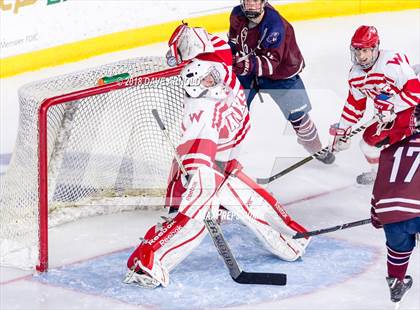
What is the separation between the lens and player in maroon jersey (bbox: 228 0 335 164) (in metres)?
5.16

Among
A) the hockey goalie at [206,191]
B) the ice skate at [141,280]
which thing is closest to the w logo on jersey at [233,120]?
the hockey goalie at [206,191]

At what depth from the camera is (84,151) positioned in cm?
475

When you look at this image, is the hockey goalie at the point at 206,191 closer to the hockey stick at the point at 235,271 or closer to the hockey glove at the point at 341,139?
the hockey stick at the point at 235,271

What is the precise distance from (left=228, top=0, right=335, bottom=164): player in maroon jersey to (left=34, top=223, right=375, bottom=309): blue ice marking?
68 cm

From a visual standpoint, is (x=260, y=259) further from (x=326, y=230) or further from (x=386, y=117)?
(x=386, y=117)

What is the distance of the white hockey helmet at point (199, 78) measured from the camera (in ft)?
13.4

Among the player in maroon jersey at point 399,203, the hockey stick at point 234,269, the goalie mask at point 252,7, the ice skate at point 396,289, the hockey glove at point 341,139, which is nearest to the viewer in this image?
the player in maroon jersey at point 399,203

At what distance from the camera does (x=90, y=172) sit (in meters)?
4.88

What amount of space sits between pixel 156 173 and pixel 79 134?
43cm

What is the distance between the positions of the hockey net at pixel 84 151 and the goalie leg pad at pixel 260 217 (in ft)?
1.83

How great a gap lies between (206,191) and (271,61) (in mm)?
1148

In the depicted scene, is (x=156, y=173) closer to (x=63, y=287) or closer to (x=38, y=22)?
(x=63, y=287)

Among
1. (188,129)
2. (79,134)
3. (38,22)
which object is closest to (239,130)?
(188,129)

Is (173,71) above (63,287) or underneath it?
above
